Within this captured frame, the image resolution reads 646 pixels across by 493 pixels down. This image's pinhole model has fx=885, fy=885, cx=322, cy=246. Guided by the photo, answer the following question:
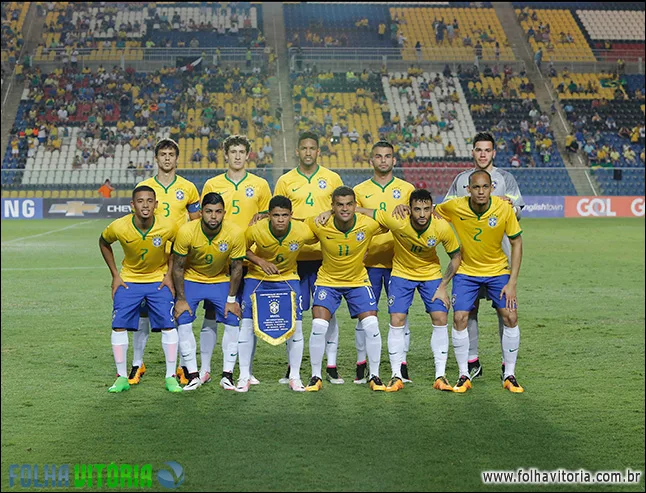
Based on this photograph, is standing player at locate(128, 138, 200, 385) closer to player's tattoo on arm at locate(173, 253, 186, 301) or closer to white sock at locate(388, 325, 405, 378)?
player's tattoo on arm at locate(173, 253, 186, 301)

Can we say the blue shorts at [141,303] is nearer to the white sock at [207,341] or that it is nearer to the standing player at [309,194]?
the white sock at [207,341]

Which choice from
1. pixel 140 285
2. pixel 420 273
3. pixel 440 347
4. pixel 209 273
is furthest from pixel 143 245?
pixel 440 347

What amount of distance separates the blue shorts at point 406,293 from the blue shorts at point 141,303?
1.95 metres

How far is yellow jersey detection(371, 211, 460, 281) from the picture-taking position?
7.70 meters

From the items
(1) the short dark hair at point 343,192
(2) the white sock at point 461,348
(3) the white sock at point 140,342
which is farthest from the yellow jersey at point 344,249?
(3) the white sock at point 140,342

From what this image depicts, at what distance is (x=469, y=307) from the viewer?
775 centimetres

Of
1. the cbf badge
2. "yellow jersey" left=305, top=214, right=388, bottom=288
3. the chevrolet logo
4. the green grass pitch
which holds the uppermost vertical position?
the chevrolet logo

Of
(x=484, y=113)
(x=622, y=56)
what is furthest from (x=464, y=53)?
(x=622, y=56)

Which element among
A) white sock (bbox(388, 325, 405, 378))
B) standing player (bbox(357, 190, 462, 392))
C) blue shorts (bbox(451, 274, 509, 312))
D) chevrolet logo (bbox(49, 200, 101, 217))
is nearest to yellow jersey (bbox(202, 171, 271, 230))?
standing player (bbox(357, 190, 462, 392))

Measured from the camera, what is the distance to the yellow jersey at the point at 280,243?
7.72 m

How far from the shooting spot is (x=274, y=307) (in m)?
7.73

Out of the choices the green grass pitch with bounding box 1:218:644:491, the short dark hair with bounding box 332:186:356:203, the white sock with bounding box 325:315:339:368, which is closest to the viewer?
the green grass pitch with bounding box 1:218:644:491

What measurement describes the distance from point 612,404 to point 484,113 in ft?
111

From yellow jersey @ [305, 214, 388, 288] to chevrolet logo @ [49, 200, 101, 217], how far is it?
2408cm
